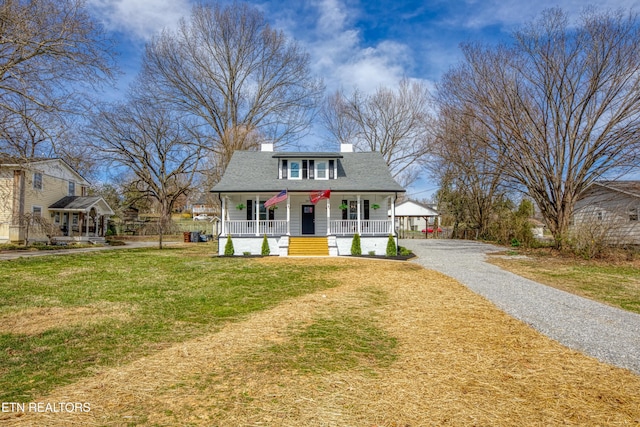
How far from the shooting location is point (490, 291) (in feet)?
28.2

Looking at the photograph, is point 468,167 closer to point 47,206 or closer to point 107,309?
point 107,309

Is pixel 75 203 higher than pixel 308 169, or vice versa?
pixel 308 169

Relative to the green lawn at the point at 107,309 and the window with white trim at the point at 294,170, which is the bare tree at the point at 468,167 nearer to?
the window with white trim at the point at 294,170

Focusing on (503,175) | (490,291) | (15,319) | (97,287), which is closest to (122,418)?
(15,319)

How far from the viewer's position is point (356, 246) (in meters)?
17.4

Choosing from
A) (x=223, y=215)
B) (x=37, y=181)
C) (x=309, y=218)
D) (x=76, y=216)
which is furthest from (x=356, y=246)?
(x=76, y=216)

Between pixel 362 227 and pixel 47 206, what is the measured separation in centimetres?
2395

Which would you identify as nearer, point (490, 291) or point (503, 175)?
point (490, 291)

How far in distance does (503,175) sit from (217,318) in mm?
18364

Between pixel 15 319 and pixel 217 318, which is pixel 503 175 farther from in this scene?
pixel 15 319

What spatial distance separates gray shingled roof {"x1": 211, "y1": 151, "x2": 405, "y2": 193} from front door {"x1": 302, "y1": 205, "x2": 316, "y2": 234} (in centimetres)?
171

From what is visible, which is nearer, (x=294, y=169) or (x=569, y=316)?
(x=569, y=316)

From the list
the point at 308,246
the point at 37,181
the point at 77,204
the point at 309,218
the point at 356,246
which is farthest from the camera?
the point at 77,204

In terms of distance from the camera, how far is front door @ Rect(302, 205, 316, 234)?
20.4 metres
